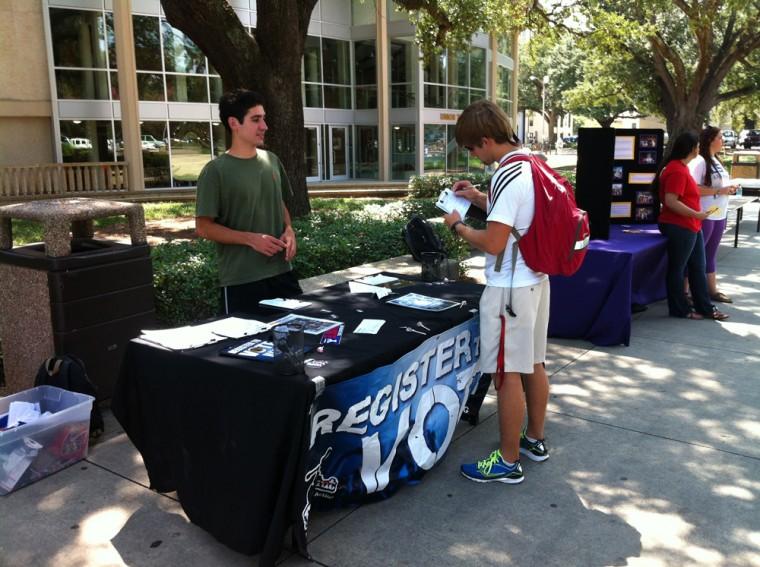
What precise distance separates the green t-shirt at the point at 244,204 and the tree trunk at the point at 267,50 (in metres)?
5.71

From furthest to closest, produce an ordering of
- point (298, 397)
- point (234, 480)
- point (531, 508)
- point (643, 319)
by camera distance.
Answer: point (643, 319) < point (531, 508) < point (234, 480) < point (298, 397)

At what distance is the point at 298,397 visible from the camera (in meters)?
2.64

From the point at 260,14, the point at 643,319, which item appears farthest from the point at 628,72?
the point at 643,319

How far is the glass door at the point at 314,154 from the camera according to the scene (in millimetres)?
27711

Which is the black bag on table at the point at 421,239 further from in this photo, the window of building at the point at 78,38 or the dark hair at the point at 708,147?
the window of building at the point at 78,38

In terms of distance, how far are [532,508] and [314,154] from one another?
25.7 metres

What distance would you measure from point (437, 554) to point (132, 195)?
68.1ft

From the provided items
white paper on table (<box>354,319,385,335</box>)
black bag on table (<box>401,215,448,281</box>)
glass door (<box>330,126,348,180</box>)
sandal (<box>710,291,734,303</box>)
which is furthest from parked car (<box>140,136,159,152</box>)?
white paper on table (<box>354,319,385,335</box>)

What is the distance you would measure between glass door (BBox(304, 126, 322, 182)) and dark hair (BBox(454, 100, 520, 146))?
24755mm

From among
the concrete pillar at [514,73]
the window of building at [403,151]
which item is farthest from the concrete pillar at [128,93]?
the concrete pillar at [514,73]

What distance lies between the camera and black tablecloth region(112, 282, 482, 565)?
2.69m

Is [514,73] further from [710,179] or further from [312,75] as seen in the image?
[710,179]

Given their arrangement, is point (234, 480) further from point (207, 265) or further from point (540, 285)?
point (207, 265)

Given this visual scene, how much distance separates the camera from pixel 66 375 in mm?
3998
